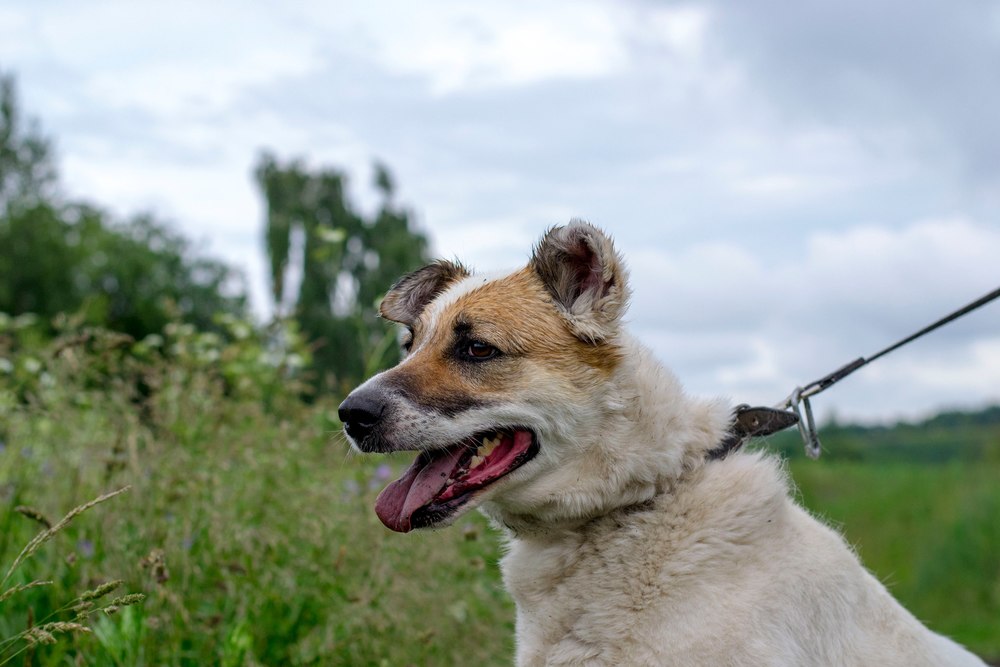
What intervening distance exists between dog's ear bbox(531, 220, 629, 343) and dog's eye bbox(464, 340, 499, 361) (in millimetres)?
323

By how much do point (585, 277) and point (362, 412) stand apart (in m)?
1.05

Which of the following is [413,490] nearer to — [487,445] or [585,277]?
[487,445]

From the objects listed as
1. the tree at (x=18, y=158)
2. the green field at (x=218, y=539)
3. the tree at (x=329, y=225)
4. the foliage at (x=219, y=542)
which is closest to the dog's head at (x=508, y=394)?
the foliage at (x=219, y=542)

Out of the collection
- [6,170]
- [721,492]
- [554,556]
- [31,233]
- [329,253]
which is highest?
[6,170]

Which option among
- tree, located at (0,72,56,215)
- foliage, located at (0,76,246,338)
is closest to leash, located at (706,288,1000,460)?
foliage, located at (0,76,246,338)

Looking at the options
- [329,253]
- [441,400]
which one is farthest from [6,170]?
[441,400]

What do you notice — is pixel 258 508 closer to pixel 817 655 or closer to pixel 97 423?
pixel 97 423

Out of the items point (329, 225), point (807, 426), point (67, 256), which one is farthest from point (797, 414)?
point (67, 256)

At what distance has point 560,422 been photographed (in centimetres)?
360

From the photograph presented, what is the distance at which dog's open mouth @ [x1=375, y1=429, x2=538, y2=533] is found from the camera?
3553 mm

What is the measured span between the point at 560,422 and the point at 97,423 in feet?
12.9

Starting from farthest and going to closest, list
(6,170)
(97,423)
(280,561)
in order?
(6,170), (97,423), (280,561)

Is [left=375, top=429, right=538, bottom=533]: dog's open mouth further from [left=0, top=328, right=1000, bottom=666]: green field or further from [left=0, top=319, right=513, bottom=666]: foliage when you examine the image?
[left=0, top=328, right=1000, bottom=666]: green field

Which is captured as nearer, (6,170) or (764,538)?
(764,538)
